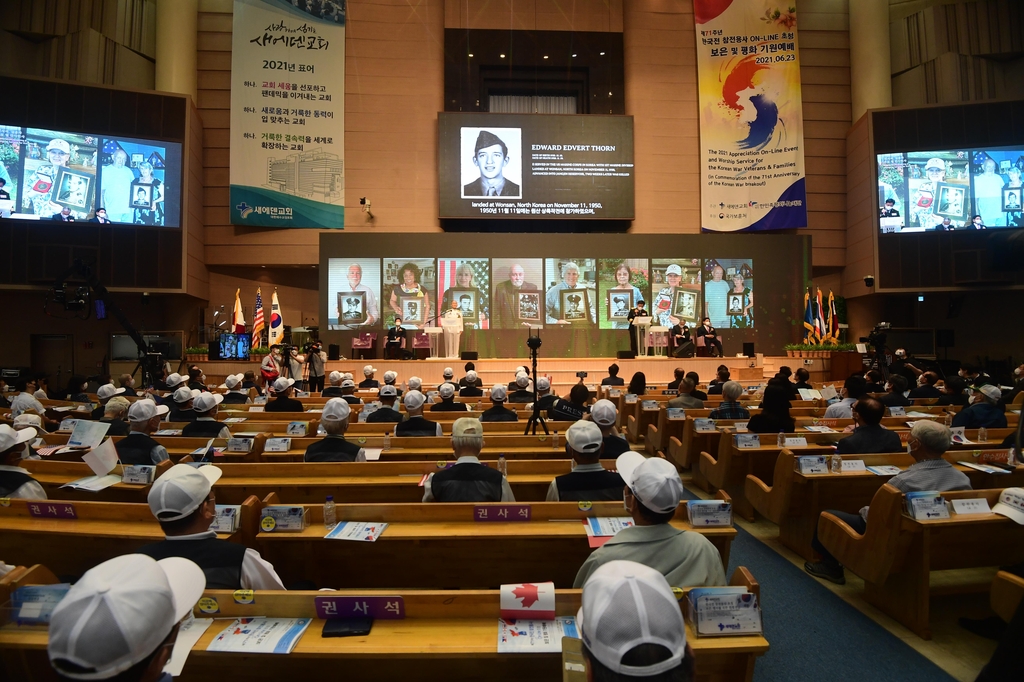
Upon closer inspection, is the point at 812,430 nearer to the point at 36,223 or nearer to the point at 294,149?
the point at 294,149

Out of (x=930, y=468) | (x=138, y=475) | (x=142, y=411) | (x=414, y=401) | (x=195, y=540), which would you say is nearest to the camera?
(x=195, y=540)

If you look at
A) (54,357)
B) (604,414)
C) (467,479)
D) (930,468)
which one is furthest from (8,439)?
(54,357)

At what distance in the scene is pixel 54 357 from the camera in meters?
16.3

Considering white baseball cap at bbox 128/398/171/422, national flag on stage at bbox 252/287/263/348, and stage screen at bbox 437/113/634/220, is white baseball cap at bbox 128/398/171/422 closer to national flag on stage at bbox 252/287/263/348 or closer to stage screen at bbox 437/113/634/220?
national flag on stage at bbox 252/287/263/348

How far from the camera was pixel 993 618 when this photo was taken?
3.00 m

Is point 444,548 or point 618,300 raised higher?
point 618,300

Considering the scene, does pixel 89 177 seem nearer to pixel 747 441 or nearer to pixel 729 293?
pixel 747 441

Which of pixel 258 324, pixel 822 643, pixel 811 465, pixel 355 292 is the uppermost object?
pixel 355 292

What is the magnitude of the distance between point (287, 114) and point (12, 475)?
16.0m

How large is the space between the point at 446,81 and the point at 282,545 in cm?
1756

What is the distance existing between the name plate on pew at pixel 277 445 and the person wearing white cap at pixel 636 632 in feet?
12.8

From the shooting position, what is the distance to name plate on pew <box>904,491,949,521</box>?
9.30 feet

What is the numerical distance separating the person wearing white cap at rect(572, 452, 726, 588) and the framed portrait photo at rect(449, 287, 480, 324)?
15074mm

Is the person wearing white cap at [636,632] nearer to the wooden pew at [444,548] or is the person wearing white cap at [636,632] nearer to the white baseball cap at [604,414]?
the wooden pew at [444,548]
